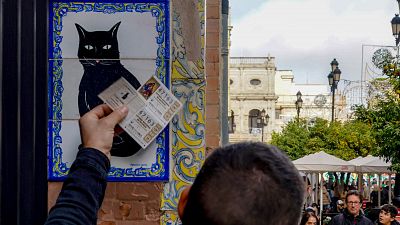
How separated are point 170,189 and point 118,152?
690mm

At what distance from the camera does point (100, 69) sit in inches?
142

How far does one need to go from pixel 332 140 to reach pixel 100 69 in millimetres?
40650

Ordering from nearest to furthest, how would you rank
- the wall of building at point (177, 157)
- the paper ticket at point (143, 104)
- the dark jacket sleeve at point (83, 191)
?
1. the dark jacket sleeve at point (83, 191)
2. the paper ticket at point (143, 104)
3. the wall of building at point (177, 157)

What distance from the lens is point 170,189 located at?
4223 millimetres

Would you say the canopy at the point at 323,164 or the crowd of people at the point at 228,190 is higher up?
the crowd of people at the point at 228,190

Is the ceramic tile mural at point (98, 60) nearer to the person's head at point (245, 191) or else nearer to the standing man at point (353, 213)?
the person's head at point (245, 191)

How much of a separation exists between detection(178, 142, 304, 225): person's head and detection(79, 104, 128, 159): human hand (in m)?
0.26

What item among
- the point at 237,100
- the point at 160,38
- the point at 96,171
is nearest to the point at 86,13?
the point at 160,38

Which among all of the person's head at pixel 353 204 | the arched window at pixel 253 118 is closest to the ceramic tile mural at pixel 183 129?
the person's head at pixel 353 204

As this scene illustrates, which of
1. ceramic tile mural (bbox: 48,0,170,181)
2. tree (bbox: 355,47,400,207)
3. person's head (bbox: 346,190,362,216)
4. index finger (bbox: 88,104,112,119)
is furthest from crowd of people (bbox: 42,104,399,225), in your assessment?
Answer: tree (bbox: 355,47,400,207)

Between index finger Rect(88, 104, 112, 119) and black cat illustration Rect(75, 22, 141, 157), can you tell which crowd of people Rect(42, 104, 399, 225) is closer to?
index finger Rect(88, 104, 112, 119)

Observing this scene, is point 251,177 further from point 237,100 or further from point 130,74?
point 237,100

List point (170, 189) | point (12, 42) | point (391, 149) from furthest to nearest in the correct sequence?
1. point (391, 149)
2. point (170, 189)
3. point (12, 42)

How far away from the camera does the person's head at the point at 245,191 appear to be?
5.17 feet
